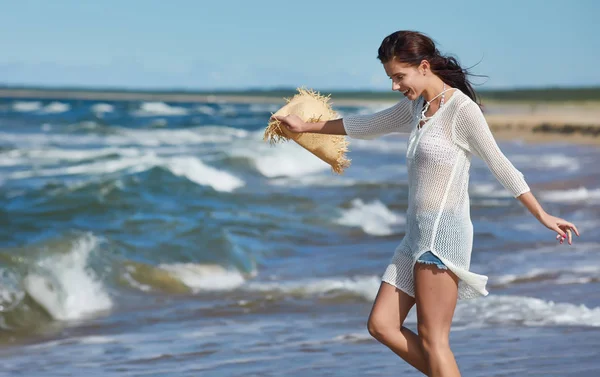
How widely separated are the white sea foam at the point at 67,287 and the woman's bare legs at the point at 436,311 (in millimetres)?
5198

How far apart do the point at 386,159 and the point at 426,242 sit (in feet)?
85.3

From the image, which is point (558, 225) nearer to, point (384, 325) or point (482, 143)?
point (482, 143)

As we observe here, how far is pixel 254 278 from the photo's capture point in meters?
10.4

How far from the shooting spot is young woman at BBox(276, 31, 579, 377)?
4133 mm

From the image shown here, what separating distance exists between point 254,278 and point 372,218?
4729 millimetres

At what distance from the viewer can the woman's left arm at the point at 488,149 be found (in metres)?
4.11

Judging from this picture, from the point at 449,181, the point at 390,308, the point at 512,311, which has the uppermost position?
the point at 449,181

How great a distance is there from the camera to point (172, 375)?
6391mm

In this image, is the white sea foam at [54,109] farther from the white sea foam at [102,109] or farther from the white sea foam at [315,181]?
the white sea foam at [315,181]

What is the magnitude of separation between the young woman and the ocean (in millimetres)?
1817

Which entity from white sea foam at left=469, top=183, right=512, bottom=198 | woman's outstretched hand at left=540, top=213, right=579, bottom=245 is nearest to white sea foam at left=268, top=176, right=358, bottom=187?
white sea foam at left=469, top=183, right=512, bottom=198

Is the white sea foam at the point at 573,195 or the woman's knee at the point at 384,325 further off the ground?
the woman's knee at the point at 384,325

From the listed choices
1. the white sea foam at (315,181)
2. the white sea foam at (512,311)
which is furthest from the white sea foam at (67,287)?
the white sea foam at (315,181)

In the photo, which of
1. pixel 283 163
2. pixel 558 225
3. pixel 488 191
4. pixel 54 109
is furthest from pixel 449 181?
pixel 54 109
